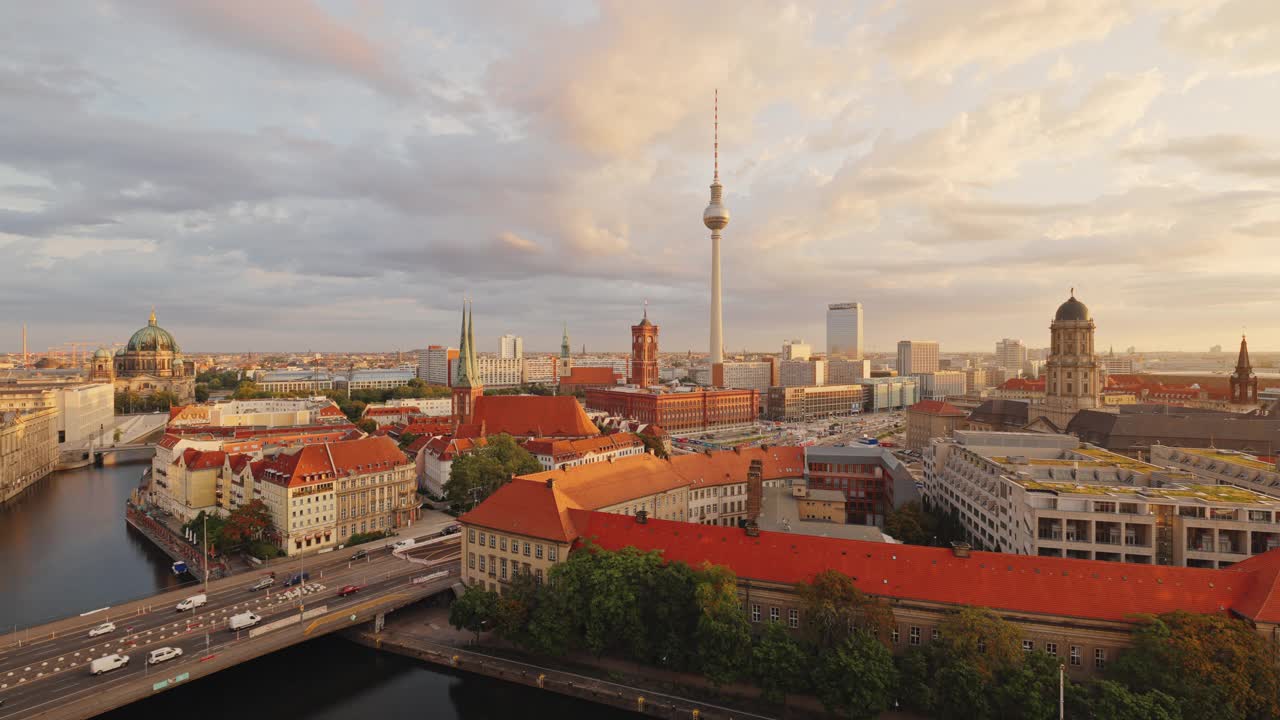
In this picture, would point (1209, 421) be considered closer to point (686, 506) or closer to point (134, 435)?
Answer: point (686, 506)

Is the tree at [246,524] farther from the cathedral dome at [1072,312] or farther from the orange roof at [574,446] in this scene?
the cathedral dome at [1072,312]

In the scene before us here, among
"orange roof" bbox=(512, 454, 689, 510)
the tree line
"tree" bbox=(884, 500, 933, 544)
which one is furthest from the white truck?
"tree" bbox=(884, 500, 933, 544)

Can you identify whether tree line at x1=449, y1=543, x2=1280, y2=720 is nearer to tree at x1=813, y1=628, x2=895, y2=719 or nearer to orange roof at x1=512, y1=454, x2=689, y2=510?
tree at x1=813, y1=628, x2=895, y2=719

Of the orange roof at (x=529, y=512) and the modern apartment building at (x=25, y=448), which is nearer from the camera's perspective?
the orange roof at (x=529, y=512)

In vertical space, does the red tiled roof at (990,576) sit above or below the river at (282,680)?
above

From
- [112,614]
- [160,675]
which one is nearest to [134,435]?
[112,614]

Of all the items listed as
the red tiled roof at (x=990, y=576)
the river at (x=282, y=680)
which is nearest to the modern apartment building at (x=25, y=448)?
the river at (x=282, y=680)
